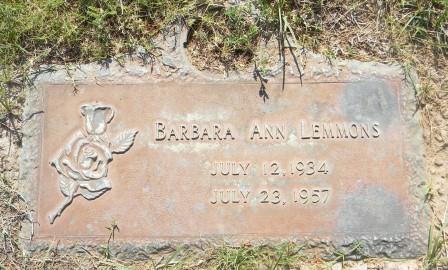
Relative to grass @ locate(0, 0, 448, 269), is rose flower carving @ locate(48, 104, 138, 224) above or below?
below

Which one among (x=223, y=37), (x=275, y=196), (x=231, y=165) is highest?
(x=223, y=37)

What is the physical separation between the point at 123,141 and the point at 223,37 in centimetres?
68

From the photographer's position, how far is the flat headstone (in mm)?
2219

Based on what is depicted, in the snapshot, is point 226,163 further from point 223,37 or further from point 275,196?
point 223,37

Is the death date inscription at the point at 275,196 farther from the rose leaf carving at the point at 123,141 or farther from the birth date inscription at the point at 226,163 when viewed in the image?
the rose leaf carving at the point at 123,141

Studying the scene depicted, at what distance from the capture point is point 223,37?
96.2 inches

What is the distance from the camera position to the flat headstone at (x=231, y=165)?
2219 mm

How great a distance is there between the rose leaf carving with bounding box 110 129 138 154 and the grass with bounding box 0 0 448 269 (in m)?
0.37

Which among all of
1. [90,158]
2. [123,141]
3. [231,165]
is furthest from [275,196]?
[90,158]

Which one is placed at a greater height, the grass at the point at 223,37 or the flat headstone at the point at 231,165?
the grass at the point at 223,37

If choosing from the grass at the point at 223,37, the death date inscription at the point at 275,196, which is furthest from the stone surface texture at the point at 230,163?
Answer: the grass at the point at 223,37

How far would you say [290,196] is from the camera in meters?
2.23

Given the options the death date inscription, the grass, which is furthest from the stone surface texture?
the grass

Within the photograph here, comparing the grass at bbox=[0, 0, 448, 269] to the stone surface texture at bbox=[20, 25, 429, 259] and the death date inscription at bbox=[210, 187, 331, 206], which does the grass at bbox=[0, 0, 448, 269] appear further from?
the death date inscription at bbox=[210, 187, 331, 206]
